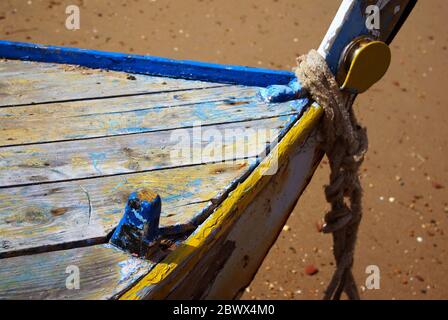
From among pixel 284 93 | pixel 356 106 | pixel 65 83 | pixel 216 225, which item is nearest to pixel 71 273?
pixel 216 225

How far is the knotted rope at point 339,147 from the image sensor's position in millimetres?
2100

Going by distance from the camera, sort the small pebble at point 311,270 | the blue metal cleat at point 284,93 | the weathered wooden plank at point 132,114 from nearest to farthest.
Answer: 1. the weathered wooden plank at point 132,114
2. the blue metal cleat at point 284,93
3. the small pebble at point 311,270

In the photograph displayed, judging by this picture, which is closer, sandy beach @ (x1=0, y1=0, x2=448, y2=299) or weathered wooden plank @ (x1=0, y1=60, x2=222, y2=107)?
weathered wooden plank @ (x1=0, y1=60, x2=222, y2=107)

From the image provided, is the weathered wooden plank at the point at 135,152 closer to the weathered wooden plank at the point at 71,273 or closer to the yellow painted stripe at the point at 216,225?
the yellow painted stripe at the point at 216,225

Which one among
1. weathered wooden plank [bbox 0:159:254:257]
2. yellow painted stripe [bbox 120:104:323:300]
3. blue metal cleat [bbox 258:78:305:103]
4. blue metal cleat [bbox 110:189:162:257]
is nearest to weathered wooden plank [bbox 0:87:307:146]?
blue metal cleat [bbox 258:78:305:103]

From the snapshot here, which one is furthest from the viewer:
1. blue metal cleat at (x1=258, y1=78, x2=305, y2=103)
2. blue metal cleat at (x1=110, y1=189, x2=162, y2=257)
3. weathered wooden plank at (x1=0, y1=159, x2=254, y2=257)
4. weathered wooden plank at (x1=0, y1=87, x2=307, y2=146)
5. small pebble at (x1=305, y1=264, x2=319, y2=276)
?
small pebble at (x1=305, y1=264, x2=319, y2=276)

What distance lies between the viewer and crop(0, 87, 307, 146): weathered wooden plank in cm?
200

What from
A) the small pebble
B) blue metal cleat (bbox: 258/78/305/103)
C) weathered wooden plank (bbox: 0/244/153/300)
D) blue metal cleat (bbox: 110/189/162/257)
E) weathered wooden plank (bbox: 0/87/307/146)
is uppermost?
blue metal cleat (bbox: 258/78/305/103)

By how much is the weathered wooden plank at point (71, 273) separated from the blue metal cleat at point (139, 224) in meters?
0.03

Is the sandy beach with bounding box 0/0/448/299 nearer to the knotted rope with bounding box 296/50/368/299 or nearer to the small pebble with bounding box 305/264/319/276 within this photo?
the small pebble with bounding box 305/264/319/276

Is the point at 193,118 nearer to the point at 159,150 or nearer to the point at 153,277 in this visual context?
the point at 159,150

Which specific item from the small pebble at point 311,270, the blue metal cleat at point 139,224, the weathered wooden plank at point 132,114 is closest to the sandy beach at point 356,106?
the small pebble at point 311,270

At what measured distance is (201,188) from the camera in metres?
1.83

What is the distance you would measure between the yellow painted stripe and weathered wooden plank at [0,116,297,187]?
0.06m
